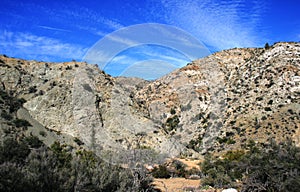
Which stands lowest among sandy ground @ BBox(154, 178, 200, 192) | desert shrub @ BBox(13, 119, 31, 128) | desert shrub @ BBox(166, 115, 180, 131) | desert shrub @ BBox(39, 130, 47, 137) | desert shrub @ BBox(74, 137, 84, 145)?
sandy ground @ BBox(154, 178, 200, 192)

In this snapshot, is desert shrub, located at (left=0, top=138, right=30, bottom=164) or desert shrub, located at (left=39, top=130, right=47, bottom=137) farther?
desert shrub, located at (left=39, top=130, right=47, bottom=137)

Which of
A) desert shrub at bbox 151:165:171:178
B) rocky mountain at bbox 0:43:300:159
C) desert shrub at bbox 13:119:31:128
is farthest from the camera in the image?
rocky mountain at bbox 0:43:300:159

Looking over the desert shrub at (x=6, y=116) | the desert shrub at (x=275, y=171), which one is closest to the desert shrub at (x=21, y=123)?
the desert shrub at (x=6, y=116)

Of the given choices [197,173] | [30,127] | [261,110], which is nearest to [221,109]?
A: [261,110]

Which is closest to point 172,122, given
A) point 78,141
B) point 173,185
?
point 78,141

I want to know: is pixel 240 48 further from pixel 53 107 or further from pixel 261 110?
pixel 53 107

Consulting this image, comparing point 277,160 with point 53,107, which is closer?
point 277,160

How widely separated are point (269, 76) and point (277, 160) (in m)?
36.7

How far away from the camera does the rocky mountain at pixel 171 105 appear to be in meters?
32.0

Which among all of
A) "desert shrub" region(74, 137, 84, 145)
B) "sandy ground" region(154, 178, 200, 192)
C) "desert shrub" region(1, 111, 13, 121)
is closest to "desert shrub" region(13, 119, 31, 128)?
"desert shrub" region(1, 111, 13, 121)

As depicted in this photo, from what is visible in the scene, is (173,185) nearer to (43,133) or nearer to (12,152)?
(12,152)

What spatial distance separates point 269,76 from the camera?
45562 millimetres

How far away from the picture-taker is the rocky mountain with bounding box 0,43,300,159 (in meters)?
32.0

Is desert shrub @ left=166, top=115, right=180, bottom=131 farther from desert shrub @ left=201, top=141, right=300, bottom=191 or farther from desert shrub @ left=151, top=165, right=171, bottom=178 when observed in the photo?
desert shrub @ left=201, top=141, right=300, bottom=191
